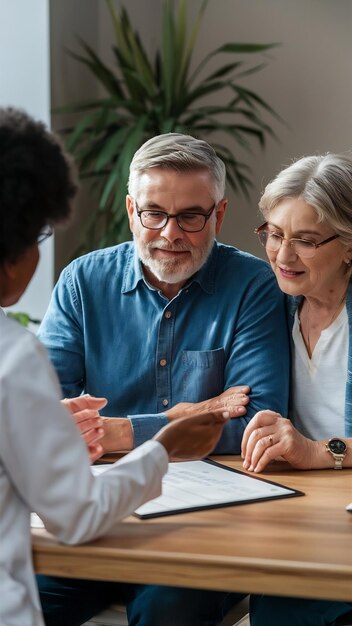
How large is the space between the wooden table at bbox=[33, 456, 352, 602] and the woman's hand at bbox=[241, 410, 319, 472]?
29 centimetres

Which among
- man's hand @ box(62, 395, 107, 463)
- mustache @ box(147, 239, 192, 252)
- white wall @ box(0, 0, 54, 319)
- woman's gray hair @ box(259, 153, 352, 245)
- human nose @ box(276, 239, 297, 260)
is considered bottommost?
man's hand @ box(62, 395, 107, 463)

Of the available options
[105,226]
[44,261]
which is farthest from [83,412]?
[105,226]

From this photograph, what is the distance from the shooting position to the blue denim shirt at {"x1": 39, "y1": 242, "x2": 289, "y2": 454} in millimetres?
2225

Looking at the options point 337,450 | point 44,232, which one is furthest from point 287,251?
point 44,232

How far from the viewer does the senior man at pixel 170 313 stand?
2221 millimetres

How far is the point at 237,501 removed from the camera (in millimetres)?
1596

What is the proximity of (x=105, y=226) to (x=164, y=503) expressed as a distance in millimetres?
2978

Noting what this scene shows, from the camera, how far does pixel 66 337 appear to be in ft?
7.45

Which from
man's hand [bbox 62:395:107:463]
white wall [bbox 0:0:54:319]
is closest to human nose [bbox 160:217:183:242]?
man's hand [bbox 62:395:107:463]

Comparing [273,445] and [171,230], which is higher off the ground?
[171,230]

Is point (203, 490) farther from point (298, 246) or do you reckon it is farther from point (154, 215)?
point (154, 215)

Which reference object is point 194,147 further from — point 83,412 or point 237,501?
point 237,501

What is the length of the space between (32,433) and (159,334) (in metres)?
1.06

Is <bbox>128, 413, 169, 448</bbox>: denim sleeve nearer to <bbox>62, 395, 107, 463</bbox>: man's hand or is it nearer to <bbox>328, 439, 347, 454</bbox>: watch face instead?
<bbox>62, 395, 107, 463</bbox>: man's hand
